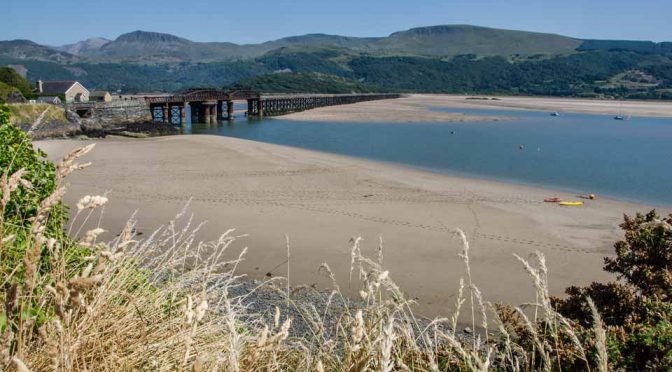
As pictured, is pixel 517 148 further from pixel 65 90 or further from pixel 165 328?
pixel 65 90

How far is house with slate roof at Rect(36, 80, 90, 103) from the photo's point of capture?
51.1 metres

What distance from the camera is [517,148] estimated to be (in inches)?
1384

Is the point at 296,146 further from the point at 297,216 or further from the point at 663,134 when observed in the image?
the point at 663,134

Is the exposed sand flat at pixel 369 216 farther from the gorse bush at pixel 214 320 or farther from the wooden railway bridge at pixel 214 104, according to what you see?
the wooden railway bridge at pixel 214 104

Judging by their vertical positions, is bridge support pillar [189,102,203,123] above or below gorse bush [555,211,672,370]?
below

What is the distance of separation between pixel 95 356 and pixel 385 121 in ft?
177

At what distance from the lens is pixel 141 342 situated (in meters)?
2.65

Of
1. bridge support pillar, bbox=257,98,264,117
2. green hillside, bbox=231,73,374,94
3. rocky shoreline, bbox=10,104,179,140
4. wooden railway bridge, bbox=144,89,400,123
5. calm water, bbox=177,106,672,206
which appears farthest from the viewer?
green hillside, bbox=231,73,374,94

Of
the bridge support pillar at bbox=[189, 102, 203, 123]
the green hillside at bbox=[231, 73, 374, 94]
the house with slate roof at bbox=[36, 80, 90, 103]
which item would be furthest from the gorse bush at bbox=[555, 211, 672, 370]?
the green hillside at bbox=[231, 73, 374, 94]

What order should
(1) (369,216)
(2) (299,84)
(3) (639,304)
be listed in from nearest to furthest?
(3) (639,304), (1) (369,216), (2) (299,84)

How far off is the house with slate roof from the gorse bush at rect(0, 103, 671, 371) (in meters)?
51.9

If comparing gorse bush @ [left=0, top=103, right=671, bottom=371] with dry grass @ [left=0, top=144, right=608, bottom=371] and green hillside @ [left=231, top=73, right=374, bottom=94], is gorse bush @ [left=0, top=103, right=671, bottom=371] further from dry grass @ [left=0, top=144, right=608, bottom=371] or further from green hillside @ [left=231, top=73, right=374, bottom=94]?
green hillside @ [left=231, top=73, right=374, bottom=94]

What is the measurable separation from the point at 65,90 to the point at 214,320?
55191mm

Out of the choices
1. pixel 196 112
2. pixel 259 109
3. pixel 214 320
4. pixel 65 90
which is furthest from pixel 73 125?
pixel 214 320
